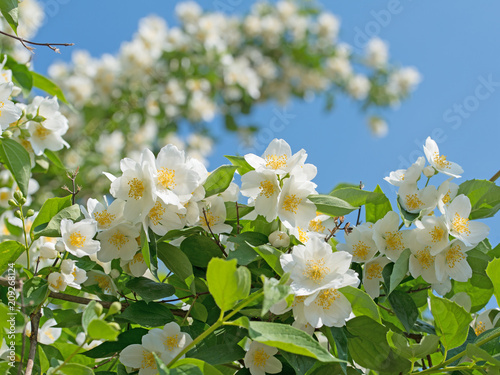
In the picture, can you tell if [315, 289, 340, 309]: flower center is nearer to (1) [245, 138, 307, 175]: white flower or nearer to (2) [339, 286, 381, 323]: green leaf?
(2) [339, 286, 381, 323]: green leaf

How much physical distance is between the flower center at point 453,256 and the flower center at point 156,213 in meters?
0.47

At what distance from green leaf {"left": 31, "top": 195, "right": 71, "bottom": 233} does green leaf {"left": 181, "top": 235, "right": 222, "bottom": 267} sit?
24 cm

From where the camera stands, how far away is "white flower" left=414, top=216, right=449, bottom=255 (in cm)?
84

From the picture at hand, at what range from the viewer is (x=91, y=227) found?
83 cm

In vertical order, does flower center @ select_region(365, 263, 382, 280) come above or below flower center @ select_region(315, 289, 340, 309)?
above

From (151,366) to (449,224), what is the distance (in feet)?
1.72

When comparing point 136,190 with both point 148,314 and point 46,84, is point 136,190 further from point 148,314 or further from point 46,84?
point 46,84

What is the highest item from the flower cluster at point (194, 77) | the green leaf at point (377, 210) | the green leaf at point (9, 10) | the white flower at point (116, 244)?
the flower cluster at point (194, 77)

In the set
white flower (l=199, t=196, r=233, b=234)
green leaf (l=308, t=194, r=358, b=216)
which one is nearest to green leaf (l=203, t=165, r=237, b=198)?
white flower (l=199, t=196, r=233, b=234)

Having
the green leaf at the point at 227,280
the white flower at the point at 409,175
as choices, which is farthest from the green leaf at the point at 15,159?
the white flower at the point at 409,175

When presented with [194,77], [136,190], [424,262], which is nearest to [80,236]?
[136,190]

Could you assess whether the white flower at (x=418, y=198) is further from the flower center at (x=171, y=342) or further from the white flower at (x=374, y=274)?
the flower center at (x=171, y=342)

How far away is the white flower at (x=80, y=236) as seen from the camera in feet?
2.72

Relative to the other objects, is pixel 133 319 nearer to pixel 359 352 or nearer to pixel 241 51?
pixel 359 352
